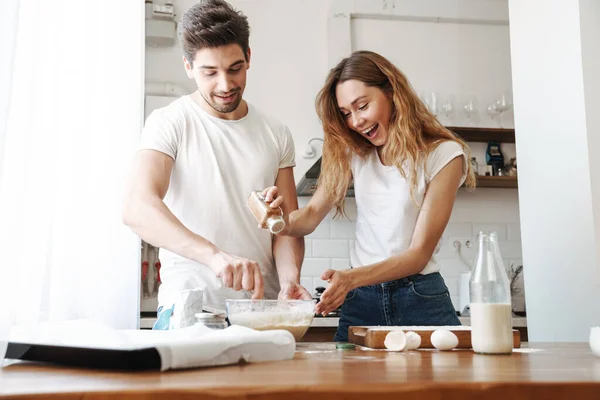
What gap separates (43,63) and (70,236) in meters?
0.50

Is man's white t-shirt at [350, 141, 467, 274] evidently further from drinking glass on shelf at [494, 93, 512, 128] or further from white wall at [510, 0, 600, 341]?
drinking glass on shelf at [494, 93, 512, 128]

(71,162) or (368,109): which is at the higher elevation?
(368,109)

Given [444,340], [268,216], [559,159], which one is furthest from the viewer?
[559,159]

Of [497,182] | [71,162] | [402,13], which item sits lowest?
[71,162]

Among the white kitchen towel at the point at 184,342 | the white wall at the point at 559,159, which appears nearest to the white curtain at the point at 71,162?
the white kitchen towel at the point at 184,342

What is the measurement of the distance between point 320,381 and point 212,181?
4.25 feet

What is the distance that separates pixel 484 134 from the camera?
4355 millimetres

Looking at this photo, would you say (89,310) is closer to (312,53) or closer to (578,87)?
(578,87)

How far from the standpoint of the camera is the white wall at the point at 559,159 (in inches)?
81.7

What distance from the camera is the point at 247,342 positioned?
3.21ft

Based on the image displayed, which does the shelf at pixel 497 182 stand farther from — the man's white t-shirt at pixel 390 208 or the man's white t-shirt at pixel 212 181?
the man's white t-shirt at pixel 212 181

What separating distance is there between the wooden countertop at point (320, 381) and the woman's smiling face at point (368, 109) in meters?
1.26

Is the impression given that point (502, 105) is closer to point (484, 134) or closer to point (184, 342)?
point (484, 134)

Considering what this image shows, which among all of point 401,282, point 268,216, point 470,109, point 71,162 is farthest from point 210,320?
point 470,109
